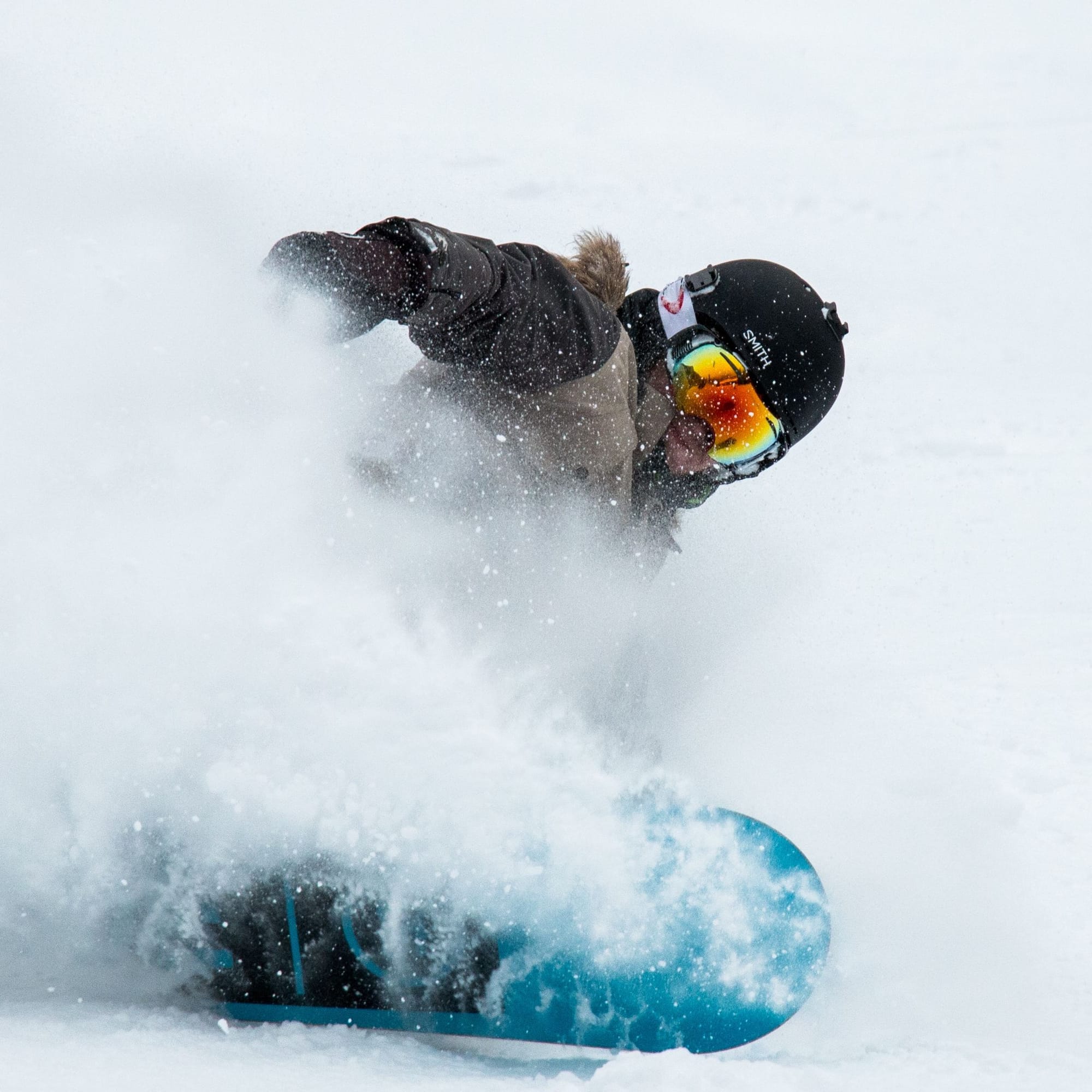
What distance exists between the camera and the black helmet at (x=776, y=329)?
2.16 meters

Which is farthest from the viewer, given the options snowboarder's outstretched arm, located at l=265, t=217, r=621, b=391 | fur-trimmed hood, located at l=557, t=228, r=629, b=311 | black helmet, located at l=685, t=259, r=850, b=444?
fur-trimmed hood, located at l=557, t=228, r=629, b=311

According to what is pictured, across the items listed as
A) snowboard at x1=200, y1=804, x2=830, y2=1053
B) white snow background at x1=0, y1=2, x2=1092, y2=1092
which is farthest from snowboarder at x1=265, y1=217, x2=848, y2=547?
snowboard at x1=200, y1=804, x2=830, y2=1053

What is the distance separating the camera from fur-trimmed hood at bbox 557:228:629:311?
228 centimetres

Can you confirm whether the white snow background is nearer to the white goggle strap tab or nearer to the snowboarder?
the snowboarder

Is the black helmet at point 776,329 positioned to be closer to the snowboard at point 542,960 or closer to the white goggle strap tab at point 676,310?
the white goggle strap tab at point 676,310

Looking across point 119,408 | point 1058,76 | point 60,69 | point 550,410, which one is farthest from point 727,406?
point 1058,76

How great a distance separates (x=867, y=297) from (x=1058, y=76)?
330 cm

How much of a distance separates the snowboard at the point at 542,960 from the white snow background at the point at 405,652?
0.24 ft

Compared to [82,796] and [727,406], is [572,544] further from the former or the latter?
[82,796]

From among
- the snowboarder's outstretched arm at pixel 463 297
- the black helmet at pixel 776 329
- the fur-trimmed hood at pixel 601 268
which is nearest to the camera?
the snowboarder's outstretched arm at pixel 463 297

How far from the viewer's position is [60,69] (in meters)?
3.91

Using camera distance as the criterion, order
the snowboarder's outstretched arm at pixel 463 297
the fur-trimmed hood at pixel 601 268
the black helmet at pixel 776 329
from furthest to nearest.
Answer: the fur-trimmed hood at pixel 601 268 → the black helmet at pixel 776 329 → the snowboarder's outstretched arm at pixel 463 297

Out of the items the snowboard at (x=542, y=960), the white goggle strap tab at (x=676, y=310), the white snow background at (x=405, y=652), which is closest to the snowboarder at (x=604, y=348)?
the white goggle strap tab at (x=676, y=310)

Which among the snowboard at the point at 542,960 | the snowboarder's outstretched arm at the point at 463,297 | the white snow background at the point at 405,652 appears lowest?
the snowboard at the point at 542,960
